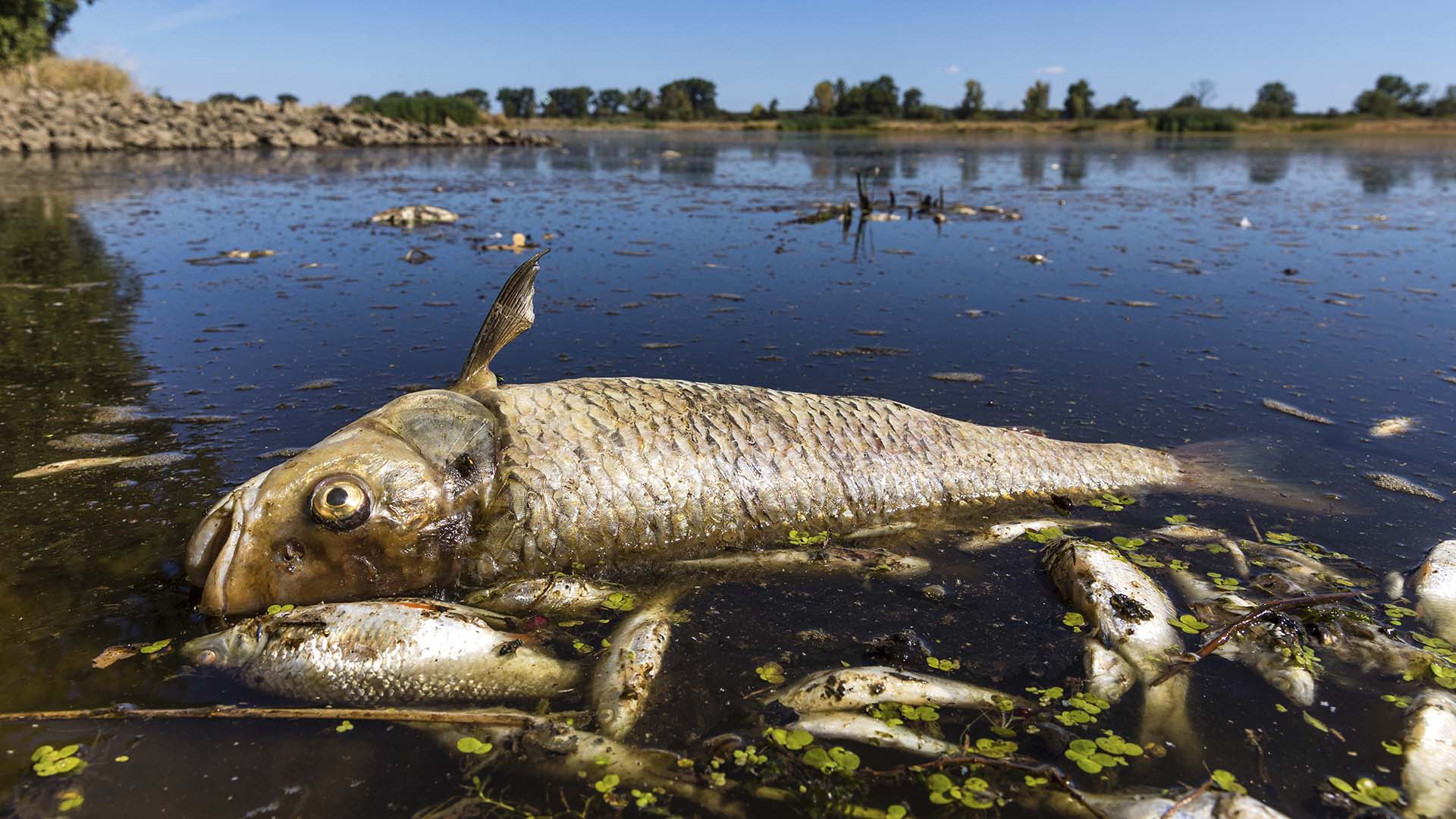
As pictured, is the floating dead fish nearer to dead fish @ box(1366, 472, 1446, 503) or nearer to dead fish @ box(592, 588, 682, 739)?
dead fish @ box(1366, 472, 1446, 503)

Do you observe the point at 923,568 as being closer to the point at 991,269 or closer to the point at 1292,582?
the point at 1292,582

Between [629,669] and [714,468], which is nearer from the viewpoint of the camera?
[629,669]

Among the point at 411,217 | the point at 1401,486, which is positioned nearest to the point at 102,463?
the point at 1401,486

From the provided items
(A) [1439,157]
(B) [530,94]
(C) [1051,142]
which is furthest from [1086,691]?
(B) [530,94]

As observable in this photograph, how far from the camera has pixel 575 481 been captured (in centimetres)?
370

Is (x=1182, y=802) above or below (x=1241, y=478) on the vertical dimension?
below

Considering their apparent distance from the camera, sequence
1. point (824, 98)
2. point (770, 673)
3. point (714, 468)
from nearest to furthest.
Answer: point (770, 673) < point (714, 468) < point (824, 98)

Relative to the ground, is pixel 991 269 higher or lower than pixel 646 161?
lower

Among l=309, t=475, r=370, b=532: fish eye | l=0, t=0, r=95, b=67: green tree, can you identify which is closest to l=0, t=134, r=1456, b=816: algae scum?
l=309, t=475, r=370, b=532: fish eye

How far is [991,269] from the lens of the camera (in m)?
11.1

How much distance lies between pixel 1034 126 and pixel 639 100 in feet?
224

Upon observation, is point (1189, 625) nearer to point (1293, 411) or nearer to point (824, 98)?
point (1293, 411)

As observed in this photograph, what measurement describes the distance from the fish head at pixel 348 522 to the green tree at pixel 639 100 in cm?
13385

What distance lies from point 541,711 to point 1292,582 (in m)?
3.32
